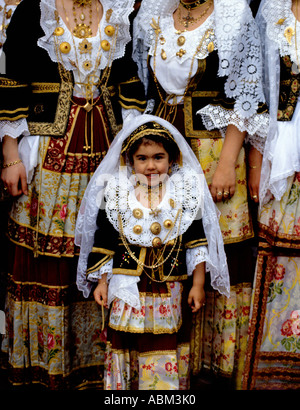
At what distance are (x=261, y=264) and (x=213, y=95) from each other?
913mm

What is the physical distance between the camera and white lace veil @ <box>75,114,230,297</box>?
8.24 feet

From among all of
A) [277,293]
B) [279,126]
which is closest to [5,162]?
[279,126]

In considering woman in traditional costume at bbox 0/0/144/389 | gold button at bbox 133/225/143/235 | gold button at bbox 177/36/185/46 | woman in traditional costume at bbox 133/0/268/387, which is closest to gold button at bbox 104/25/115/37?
woman in traditional costume at bbox 0/0/144/389

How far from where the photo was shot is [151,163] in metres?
2.43

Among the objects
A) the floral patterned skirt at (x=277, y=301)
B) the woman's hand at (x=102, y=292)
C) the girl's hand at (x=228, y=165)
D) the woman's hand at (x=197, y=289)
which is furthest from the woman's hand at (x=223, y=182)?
the woman's hand at (x=102, y=292)

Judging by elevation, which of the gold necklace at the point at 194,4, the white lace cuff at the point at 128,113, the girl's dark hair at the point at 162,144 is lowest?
Result: the girl's dark hair at the point at 162,144

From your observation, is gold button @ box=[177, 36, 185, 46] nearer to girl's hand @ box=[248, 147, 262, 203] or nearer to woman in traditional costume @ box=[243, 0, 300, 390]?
woman in traditional costume @ box=[243, 0, 300, 390]

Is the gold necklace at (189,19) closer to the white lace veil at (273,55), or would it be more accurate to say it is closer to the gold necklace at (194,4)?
the gold necklace at (194,4)

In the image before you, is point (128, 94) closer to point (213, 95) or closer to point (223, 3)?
point (213, 95)

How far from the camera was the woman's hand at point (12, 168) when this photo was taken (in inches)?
104

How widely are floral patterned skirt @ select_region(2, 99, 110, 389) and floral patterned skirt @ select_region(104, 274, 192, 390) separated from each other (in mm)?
358

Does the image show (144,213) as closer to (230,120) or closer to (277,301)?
(230,120)

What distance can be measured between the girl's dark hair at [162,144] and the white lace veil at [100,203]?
1.2 inches

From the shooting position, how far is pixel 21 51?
258 centimetres
